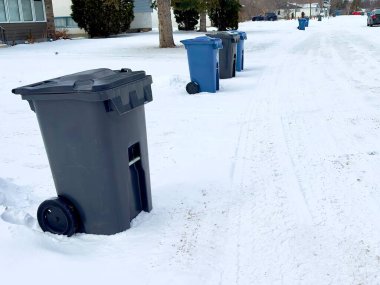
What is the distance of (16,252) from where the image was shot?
2.70 meters

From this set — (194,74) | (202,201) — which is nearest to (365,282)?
(202,201)

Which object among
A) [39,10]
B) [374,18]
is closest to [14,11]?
[39,10]

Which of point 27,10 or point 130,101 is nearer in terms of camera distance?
point 130,101

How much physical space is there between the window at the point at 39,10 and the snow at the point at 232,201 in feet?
58.9

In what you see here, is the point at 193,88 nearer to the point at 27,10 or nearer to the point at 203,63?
the point at 203,63

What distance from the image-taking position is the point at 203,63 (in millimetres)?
7910

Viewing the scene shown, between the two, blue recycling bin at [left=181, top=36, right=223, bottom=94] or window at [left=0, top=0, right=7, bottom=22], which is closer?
blue recycling bin at [left=181, top=36, right=223, bottom=94]

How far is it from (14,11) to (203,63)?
17.6m

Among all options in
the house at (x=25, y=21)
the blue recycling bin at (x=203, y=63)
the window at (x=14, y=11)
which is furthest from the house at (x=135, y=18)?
the blue recycling bin at (x=203, y=63)

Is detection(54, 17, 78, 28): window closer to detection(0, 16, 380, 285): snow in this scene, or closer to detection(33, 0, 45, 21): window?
detection(33, 0, 45, 21): window

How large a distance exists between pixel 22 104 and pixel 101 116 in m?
5.73

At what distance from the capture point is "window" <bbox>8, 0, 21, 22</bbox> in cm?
2130

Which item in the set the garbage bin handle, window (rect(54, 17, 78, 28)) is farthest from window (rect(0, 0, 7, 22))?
the garbage bin handle

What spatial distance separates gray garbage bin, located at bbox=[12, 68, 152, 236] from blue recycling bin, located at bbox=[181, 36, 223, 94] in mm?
4970
